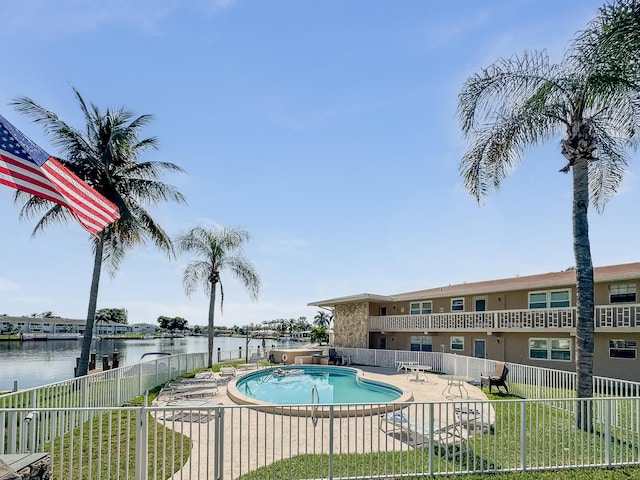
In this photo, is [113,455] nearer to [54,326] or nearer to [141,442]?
[141,442]

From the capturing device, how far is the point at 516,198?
16469mm

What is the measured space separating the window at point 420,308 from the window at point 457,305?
192 cm

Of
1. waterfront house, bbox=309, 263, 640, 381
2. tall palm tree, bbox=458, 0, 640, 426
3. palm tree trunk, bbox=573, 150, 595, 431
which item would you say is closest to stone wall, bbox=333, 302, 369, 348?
waterfront house, bbox=309, 263, 640, 381

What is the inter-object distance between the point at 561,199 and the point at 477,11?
817 centimetres

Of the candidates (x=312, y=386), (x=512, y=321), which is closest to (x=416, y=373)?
(x=312, y=386)

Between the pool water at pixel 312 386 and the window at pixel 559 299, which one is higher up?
the window at pixel 559 299

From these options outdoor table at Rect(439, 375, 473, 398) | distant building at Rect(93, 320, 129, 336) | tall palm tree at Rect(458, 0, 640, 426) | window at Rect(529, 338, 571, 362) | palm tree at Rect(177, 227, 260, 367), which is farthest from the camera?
distant building at Rect(93, 320, 129, 336)

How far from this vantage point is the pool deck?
6398 millimetres

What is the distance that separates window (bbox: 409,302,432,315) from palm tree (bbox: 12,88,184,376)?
17.4 metres

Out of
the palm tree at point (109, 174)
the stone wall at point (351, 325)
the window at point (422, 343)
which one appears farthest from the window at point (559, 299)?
the palm tree at point (109, 174)

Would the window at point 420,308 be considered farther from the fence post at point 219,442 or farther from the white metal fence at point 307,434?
the fence post at point 219,442

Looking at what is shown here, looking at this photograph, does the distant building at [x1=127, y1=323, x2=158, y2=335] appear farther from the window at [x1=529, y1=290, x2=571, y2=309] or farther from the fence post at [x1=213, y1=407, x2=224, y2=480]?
the fence post at [x1=213, y1=407, x2=224, y2=480]

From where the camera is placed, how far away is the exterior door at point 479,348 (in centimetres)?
2355

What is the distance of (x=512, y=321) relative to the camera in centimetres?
2081
